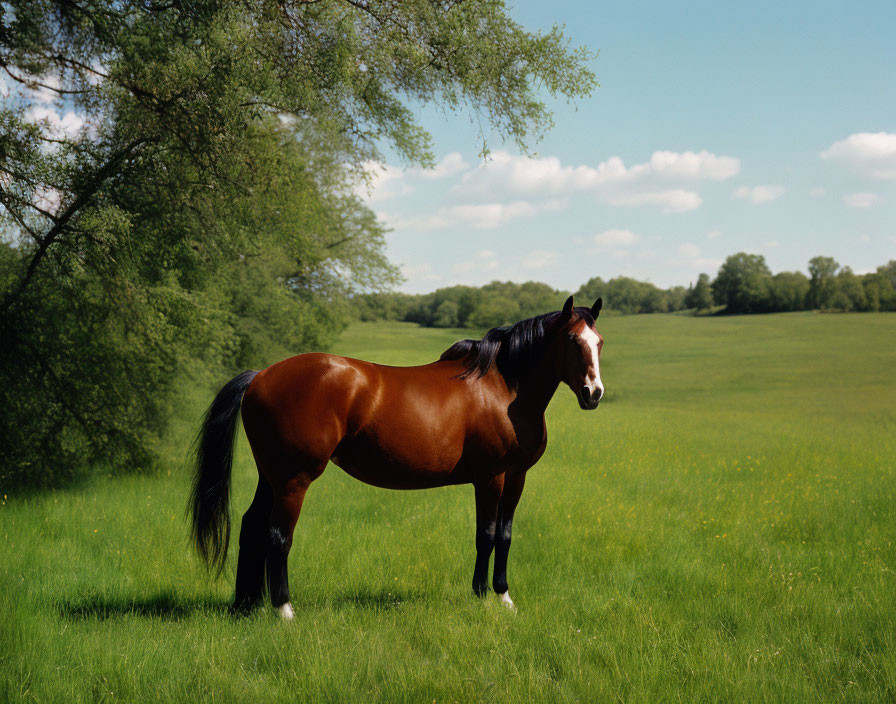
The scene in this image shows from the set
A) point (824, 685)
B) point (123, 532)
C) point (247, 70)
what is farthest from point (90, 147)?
point (824, 685)

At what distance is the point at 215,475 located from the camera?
15.6 ft

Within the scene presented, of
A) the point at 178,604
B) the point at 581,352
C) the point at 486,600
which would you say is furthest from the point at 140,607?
the point at 581,352

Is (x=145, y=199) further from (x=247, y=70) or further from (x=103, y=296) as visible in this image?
(x=247, y=70)

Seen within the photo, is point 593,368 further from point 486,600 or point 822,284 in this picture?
point 822,284

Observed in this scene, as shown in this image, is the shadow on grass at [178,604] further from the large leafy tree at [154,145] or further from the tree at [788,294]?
the tree at [788,294]

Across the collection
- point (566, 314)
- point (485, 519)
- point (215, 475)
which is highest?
point (566, 314)

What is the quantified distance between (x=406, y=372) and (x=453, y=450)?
0.70m

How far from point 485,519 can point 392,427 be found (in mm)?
1145

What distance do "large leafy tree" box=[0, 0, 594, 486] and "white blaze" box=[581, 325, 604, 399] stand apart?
5101 millimetres

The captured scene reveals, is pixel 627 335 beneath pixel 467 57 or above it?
beneath

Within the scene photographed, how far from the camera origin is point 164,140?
8.38m

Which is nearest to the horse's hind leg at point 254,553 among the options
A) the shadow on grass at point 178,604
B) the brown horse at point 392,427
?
the brown horse at point 392,427

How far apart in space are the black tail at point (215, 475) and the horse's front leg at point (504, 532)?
219 cm

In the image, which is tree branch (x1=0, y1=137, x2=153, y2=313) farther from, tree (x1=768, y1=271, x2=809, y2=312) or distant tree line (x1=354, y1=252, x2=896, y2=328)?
tree (x1=768, y1=271, x2=809, y2=312)
